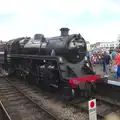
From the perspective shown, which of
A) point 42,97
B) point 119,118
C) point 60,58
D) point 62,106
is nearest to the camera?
point 119,118

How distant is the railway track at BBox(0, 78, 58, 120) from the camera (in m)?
6.29

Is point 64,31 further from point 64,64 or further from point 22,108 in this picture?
point 22,108

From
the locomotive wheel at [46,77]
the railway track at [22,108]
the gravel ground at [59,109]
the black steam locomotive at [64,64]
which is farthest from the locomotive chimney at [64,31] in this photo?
the railway track at [22,108]

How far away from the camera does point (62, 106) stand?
730 centimetres

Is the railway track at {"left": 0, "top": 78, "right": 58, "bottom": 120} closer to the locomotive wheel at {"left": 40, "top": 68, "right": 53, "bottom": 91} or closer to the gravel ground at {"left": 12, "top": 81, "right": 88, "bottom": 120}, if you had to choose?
the gravel ground at {"left": 12, "top": 81, "right": 88, "bottom": 120}

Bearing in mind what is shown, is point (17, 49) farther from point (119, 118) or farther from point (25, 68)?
point (119, 118)

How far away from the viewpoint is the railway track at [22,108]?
6289mm

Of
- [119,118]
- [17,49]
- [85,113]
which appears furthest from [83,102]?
[17,49]

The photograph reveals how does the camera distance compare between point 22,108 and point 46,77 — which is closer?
point 22,108

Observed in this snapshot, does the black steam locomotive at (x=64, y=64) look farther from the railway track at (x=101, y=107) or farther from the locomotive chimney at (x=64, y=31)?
the railway track at (x=101, y=107)

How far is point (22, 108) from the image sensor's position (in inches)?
284

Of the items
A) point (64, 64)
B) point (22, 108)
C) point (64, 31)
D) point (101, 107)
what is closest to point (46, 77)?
point (64, 64)

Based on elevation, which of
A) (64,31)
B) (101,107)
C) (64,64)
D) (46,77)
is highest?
(64,31)

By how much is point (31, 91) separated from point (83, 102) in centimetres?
336
